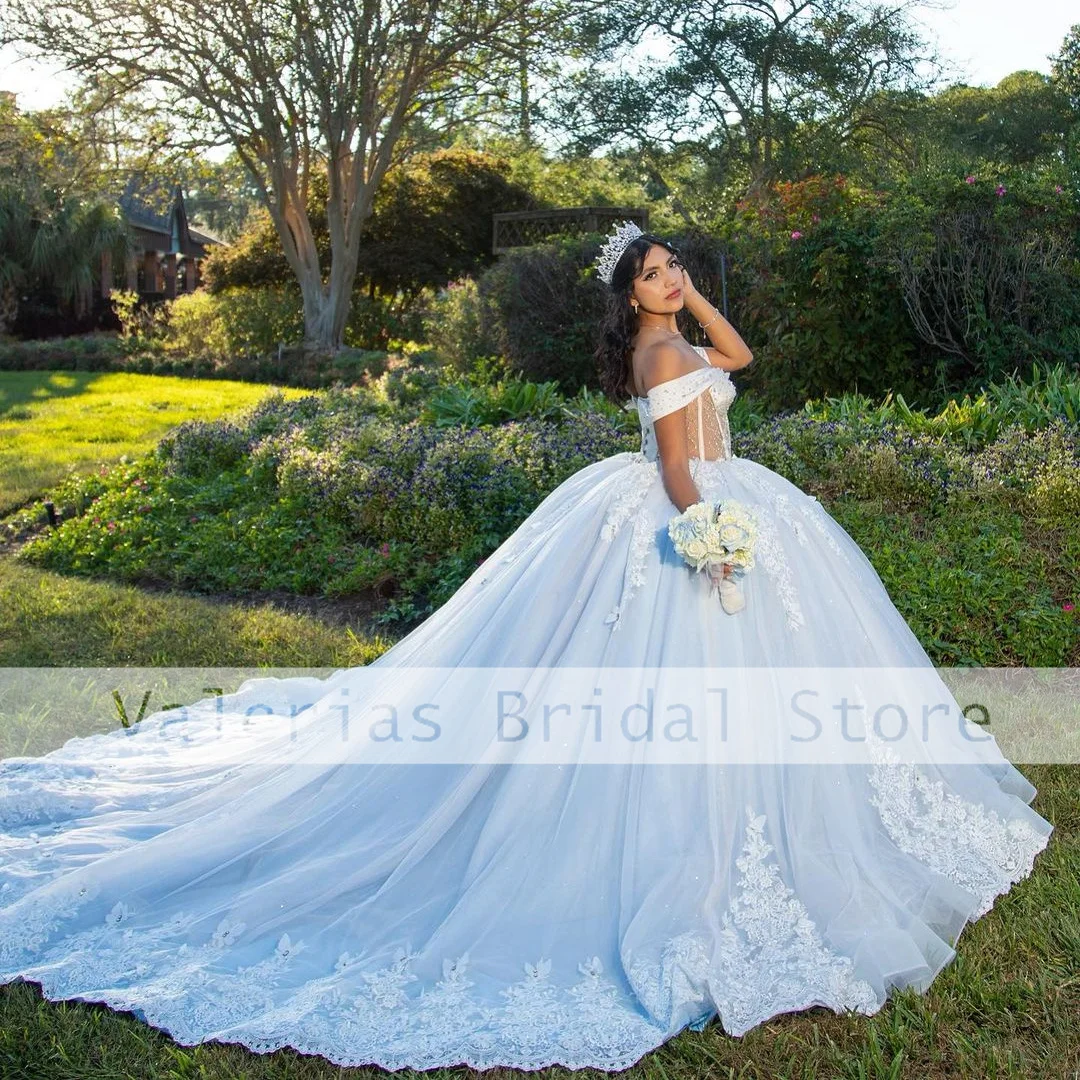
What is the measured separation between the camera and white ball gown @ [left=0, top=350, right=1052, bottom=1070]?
9.39ft

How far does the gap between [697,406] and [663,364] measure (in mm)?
216

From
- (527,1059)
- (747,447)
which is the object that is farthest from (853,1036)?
(747,447)

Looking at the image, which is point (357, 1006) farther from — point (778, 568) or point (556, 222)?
point (556, 222)

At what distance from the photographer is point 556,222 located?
18.2 meters

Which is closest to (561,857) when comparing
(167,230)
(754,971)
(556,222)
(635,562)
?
(754,971)

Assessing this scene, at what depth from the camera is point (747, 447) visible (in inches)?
269

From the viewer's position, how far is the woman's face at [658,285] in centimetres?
368

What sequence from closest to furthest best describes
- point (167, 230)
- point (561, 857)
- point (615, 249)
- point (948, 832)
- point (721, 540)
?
point (561, 857) → point (721, 540) → point (948, 832) → point (615, 249) → point (167, 230)

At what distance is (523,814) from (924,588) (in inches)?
118

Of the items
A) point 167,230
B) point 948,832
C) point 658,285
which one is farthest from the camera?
point 167,230

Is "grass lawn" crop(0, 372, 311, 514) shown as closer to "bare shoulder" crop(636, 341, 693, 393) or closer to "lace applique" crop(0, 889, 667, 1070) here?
"lace applique" crop(0, 889, 667, 1070)

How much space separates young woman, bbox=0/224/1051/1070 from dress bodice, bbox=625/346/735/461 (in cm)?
1

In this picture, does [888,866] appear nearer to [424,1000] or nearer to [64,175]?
[424,1000]

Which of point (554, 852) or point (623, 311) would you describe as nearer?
point (554, 852)
